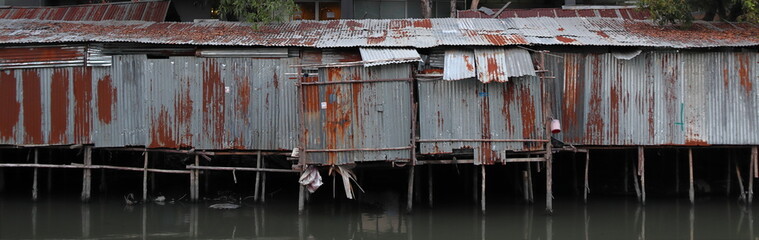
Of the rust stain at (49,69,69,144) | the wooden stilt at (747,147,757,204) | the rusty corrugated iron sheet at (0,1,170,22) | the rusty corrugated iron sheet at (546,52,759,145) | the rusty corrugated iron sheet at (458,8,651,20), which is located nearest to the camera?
the rusty corrugated iron sheet at (546,52,759,145)

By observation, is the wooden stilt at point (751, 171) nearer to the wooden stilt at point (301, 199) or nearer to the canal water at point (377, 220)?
the canal water at point (377, 220)

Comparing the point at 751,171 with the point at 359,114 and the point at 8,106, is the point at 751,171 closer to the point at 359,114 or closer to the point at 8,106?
the point at 359,114

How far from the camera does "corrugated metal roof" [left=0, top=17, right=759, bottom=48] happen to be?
15.3 meters

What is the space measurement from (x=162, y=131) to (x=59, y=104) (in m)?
2.24

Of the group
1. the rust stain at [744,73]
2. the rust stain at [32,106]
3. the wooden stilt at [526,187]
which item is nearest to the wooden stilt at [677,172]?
the rust stain at [744,73]

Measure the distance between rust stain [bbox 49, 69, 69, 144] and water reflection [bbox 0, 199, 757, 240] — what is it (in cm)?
162

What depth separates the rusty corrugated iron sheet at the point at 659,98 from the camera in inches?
604

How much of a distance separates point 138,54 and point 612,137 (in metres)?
10.1

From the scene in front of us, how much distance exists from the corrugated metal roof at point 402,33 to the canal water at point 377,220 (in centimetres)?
347

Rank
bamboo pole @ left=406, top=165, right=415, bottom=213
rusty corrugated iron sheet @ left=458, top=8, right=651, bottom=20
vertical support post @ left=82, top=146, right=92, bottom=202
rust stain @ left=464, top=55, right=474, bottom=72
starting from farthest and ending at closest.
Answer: rusty corrugated iron sheet @ left=458, top=8, right=651, bottom=20
vertical support post @ left=82, top=146, right=92, bottom=202
bamboo pole @ left=406, top=165, right=415, bottom=213
rust stain @ left=464, top=55, right=474, bottom=72

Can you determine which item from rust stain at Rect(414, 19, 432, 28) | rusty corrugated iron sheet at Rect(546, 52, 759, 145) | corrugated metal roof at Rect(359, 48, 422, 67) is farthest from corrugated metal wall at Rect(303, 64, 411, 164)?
rusty corrugated iron sheet at Rect(546, 52, 759, 145)

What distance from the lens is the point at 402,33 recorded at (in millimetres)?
16281

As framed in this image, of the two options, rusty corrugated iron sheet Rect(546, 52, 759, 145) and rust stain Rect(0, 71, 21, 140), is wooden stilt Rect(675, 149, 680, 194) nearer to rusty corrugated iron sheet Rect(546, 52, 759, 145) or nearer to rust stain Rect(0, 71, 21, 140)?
rusty corrugated iron sheet Rect(546, 52, 759, 145)

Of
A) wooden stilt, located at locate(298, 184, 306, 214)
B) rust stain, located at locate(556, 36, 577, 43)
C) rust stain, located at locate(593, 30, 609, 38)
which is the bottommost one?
wooden stilt, located at locate(298, 184, 306, 214)
